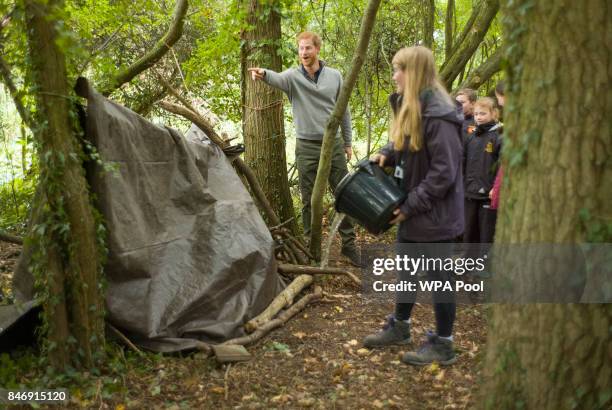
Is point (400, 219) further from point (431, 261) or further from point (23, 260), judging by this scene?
point (23, 260)

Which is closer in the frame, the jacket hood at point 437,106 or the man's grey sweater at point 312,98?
the jacket hood at point 437,106

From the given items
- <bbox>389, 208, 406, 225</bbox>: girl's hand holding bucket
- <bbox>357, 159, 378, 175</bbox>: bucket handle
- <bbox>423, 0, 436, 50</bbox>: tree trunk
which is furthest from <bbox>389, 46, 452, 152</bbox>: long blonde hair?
<bbox>423, 0, 436, 50</bbox>: tree trunk

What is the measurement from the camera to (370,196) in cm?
335

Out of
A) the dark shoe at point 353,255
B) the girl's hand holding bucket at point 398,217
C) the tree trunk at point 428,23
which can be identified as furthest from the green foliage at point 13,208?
the tree trunk at point 428,23

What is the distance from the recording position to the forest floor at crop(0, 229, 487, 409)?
3104 millimetres

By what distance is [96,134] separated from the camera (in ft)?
11.2

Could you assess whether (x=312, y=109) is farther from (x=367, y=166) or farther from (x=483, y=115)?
(x=367, y=166)

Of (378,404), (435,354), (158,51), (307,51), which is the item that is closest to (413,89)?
(435,354)

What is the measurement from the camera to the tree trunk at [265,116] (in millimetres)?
5637

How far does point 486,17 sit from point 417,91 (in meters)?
3.83

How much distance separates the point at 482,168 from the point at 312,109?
5.26ft

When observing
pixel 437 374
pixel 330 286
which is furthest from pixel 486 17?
pixel 437 374

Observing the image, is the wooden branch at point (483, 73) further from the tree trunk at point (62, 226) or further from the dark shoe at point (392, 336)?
the tree trunk at point (62, 226)

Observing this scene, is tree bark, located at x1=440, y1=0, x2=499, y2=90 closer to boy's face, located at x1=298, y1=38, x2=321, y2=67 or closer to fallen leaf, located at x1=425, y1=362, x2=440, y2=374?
boy's face, located at x1=298, y1=38, x2=321, y2=67
